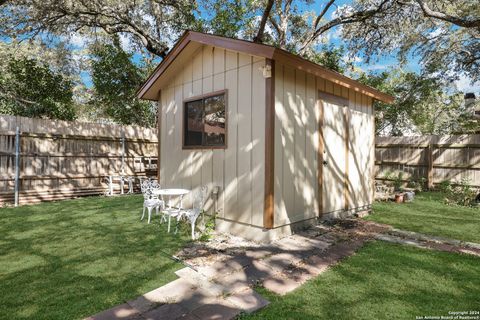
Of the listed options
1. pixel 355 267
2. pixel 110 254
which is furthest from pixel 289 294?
pixel 110 254

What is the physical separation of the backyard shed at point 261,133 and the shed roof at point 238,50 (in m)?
0.02

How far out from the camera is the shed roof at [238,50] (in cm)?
432

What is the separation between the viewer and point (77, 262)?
380cm

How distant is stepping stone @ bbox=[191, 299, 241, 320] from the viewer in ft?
8.40

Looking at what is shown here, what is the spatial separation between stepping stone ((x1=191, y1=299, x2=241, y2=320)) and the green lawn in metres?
0.73

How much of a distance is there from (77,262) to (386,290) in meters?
3.81

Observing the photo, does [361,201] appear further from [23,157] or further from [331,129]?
[23,157]

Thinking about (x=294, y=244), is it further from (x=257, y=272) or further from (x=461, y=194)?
(x=461, y=194)

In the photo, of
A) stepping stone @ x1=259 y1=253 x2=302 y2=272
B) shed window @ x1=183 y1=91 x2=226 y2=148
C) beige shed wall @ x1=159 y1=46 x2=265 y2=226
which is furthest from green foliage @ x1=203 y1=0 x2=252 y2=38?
stepping stone @ x1=259 y1=253 x2=302 y2=272

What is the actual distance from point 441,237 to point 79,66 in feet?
66.4

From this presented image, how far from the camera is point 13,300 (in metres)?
2.87

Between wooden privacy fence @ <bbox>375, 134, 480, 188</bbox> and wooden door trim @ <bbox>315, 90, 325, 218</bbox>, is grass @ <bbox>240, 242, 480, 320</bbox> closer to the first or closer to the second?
wooden door trim @ <bbox>315, 90, 325, 218</bbox>

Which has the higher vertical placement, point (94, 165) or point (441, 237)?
point (94, 165)

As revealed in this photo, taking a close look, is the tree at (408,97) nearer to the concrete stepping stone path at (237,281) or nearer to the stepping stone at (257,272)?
the concrete stepping stone path at (237,281)
